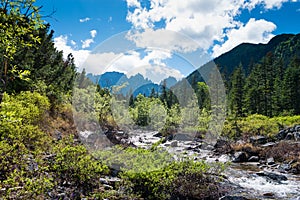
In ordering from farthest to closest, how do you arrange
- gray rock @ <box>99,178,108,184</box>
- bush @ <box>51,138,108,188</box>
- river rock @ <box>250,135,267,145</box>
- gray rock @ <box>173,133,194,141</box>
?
gray rock @ <box>173,133,194,141</box>, river rock @ <box>250,135,267,145</box>, gray rock @ <box>99,178,108,184</box>, bush @ <box>51,138,108,188</box>

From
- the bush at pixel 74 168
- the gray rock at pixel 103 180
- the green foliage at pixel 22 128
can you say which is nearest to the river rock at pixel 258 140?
the green foliage at pixel 22 128

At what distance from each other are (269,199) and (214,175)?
1.70 m

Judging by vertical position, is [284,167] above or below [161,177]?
below

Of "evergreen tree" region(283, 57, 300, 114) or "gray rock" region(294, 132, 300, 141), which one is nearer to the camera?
"gray rock" region(294, 132, 300, 141)

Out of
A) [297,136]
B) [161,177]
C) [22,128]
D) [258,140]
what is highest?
[22,128]

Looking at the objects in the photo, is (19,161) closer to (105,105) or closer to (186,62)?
(186,62)

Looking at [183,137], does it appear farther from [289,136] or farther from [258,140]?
[289,136]

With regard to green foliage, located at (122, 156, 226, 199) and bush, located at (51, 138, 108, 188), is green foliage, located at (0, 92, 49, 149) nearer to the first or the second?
bush, located at (51, 138, 108, 188)

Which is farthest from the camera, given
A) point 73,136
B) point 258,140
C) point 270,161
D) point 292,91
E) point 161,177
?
point 292,91

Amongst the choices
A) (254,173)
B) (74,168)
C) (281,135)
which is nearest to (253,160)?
(254,173)

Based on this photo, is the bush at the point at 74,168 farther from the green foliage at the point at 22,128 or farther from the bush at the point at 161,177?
the green foliage at the point at 22,128

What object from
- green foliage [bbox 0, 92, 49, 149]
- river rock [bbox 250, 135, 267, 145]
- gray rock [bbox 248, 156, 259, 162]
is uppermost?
green foliage [bbox 0, 92, 49, 149]

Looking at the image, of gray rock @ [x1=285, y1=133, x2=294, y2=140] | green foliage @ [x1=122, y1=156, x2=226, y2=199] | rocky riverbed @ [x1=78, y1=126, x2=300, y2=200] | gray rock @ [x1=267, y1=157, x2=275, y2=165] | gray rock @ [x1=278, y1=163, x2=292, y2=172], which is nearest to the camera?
green foliage @ [x1=122, y1=156, x2=226, y2=199]

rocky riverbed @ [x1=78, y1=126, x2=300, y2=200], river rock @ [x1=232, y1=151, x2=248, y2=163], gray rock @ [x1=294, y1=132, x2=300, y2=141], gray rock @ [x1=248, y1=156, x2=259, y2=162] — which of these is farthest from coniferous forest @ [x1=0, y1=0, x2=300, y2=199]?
gray rock @ [x1=294, y1=132, x2=300, y2=141]
